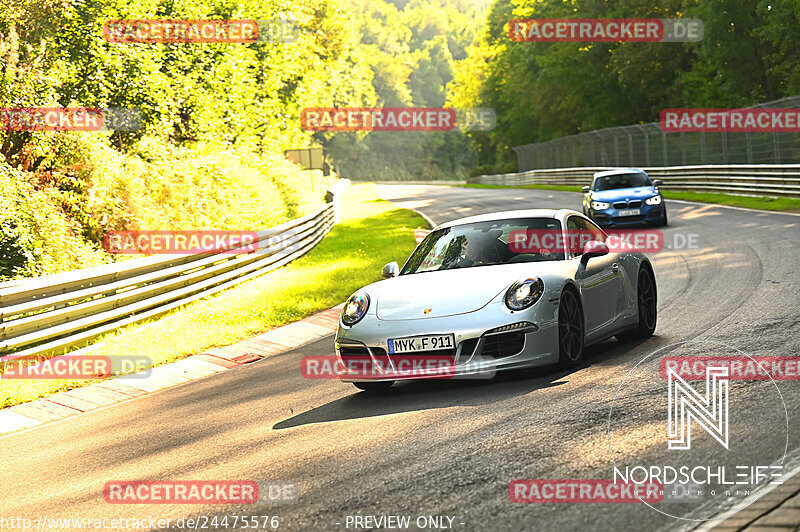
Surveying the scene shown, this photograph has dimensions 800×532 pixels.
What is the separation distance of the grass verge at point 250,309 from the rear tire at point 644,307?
5069 millimetres

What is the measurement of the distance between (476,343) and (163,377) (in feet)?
13.6

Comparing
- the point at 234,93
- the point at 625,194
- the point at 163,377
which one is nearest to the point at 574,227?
the point at 163,377

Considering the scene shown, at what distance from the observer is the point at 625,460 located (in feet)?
15.9

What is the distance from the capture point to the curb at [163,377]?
8.56 metres

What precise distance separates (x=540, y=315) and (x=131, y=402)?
13.2ft

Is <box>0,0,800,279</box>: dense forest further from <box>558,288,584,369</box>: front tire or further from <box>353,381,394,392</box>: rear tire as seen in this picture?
<box>558,288,584,369</box>: front tire

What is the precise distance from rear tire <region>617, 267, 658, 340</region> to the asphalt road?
175mm

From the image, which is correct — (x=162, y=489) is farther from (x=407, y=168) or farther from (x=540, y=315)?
(x=407, y=168)

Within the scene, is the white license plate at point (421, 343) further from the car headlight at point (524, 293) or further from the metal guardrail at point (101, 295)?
the metal guardrail at point (101, 295)

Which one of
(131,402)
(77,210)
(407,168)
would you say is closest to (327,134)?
(407,168)
